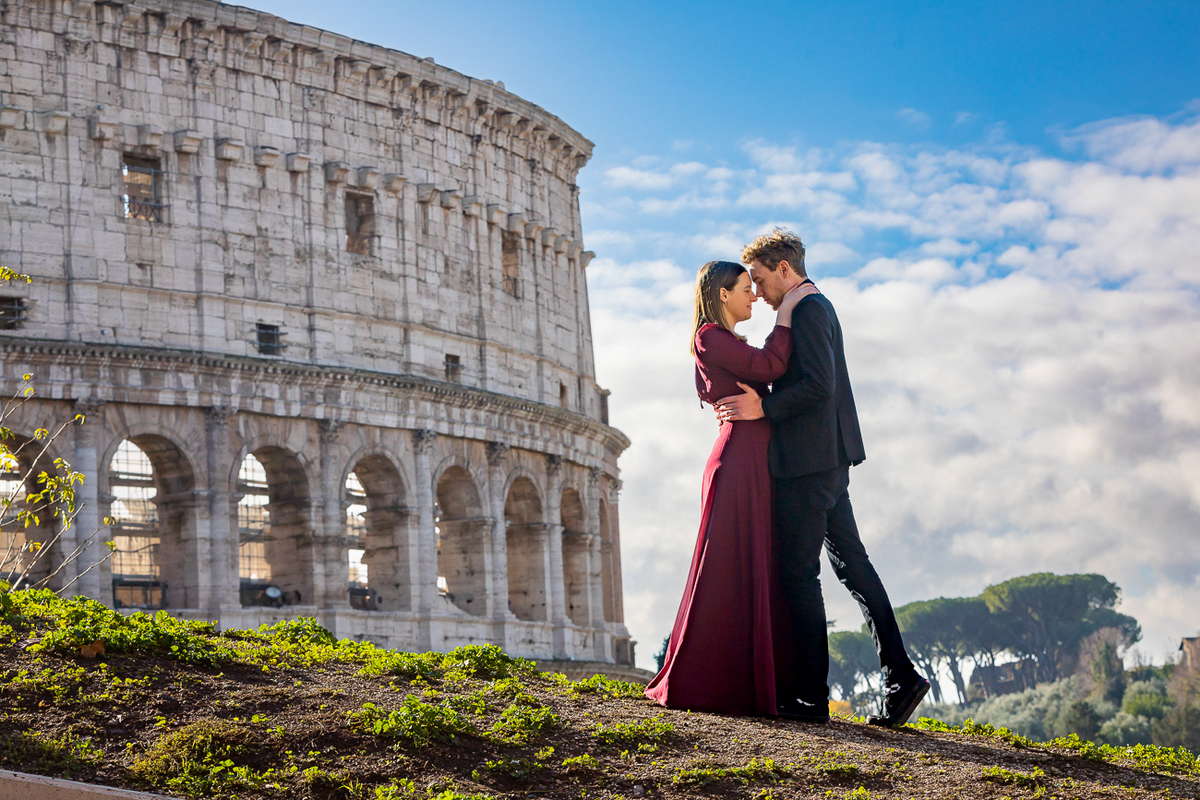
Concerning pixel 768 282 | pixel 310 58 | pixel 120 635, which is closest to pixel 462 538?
pixel 310 58

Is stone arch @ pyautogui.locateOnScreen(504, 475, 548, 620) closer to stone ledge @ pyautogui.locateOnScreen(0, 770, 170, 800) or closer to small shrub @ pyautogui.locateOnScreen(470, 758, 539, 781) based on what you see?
small shrub @ pyautogui.locateOnScreen(470, 758, 539, 781)

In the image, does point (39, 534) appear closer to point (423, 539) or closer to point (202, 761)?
point (423, 539)

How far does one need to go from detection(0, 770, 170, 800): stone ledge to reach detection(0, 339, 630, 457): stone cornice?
28125 mm

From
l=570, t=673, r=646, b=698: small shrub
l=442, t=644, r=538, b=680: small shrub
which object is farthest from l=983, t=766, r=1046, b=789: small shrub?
l=442, t=644, r=538, b=680: small shrub

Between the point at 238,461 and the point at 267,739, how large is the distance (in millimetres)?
29293

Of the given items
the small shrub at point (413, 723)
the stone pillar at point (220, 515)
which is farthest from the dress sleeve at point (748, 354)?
the stone pillar at point (220, 515)

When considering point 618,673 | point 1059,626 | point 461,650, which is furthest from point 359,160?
point 1059,626

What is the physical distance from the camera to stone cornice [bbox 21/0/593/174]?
41.7m

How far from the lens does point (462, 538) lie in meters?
47.0

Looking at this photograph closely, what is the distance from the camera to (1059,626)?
364 ft

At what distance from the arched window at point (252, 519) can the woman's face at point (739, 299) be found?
96.4ft

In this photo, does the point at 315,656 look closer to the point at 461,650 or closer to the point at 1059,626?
the point at 461,650

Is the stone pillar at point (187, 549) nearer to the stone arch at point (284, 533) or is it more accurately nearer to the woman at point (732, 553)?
the stone arch at point (284, 533)

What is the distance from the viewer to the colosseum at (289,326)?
40000 mm
